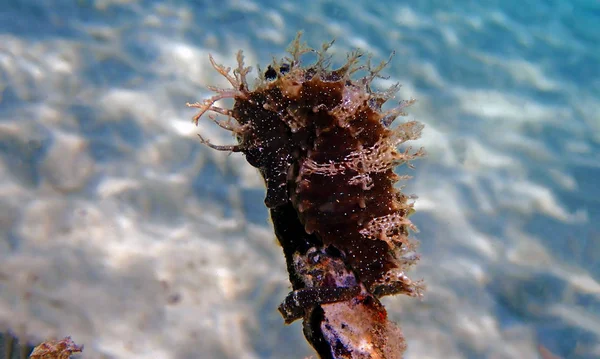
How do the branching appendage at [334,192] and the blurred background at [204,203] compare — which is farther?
the blurred background at [204,203]

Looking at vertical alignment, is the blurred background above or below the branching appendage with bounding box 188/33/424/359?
above

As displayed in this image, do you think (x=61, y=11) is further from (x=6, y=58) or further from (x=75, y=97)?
(x=75, y=97)

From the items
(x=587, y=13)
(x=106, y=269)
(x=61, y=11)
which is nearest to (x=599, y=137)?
(x=587, y=13)

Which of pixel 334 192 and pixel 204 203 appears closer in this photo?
pixel 334 192

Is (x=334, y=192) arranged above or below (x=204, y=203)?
below

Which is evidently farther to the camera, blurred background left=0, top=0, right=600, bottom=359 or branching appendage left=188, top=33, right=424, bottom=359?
blurred background left=0, top=0, right=600, bottom=359

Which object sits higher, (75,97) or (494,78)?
(494,78)

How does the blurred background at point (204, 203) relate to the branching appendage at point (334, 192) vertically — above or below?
above

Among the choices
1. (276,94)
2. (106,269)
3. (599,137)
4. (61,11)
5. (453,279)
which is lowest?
(453,279)
